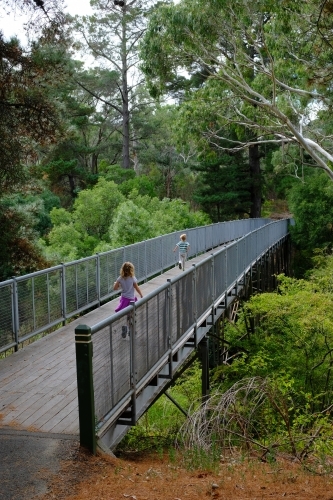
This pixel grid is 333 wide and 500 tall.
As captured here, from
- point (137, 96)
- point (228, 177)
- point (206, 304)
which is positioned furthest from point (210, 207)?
point (206, 304)

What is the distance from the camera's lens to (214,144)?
27.0m

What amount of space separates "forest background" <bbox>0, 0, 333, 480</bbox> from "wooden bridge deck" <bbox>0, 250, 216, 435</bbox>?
1990mm

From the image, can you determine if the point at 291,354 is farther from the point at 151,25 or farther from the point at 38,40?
the point at 151,25

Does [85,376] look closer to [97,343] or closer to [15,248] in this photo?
[97,343]

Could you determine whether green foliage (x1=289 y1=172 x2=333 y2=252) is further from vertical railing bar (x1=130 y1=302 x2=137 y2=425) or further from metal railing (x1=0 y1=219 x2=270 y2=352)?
Answer: vertical railing bar (x1=130 y1=302 x2=137 y2=425)

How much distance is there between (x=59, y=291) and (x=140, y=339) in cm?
463

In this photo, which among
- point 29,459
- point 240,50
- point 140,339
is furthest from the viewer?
point 240,50

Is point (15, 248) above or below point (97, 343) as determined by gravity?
above

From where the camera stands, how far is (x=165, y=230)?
28688 mm

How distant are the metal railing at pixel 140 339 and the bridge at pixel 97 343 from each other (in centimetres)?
1

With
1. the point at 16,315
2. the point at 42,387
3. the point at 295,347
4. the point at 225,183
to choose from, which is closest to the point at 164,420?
the point at 295,347

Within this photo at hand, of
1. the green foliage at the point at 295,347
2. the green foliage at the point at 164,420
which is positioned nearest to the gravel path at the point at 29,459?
the green foliage at the point at 164,420

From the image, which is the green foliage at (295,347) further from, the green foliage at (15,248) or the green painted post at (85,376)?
the green painted post at (85,376)

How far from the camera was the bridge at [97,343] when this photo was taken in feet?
19.0
